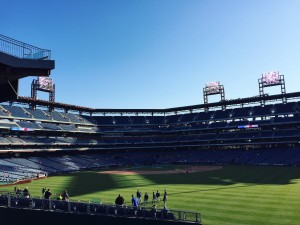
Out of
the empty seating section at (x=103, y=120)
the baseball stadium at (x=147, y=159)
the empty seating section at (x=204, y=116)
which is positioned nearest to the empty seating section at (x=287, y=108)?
the baseball stadium at (x=147, y=159)

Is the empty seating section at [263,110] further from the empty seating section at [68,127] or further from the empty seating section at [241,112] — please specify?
the empty seating section at [68,127]

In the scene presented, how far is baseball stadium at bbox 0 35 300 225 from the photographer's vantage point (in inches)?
719

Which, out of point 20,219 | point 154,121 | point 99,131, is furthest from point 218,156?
point 20,219

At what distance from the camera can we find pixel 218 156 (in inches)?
3248

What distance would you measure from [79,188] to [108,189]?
4.58 m

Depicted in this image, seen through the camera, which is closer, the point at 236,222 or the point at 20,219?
the point at 20,219

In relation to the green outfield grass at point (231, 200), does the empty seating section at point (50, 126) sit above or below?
above

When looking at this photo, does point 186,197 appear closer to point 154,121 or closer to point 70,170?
point 70,170

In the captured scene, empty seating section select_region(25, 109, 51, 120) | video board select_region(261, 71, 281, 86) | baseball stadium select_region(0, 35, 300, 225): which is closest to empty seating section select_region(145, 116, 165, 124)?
baseball stadium select_region(0, 35, 300, 225)

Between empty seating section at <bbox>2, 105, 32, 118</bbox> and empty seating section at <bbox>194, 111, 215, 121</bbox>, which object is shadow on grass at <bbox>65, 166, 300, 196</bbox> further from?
empty seating section at <bbox>194, 111, 215, 121</bbox>

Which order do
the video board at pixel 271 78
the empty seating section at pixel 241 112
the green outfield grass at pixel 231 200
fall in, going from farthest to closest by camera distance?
the video board at pixel 271 78 < the empty seating section at pixel 241 112 < the green outfield grass at pixel 231 200

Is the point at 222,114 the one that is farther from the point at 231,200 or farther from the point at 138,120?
the point at 231,200

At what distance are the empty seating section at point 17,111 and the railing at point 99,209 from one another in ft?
208

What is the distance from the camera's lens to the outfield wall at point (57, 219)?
16.4m
